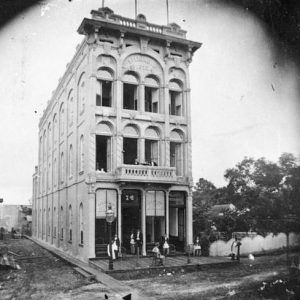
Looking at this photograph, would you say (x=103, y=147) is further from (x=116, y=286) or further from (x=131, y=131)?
(x=116, y=286)

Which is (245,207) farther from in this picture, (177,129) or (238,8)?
(238,8)

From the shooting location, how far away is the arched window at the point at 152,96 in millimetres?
27131

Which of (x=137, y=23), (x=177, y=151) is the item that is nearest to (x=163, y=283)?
(x=177, y=151)

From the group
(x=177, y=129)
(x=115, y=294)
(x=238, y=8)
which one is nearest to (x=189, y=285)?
(x=115, y=294)

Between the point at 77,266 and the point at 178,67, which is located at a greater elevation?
the point at 178,67

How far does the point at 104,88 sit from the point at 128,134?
3312 millimetres

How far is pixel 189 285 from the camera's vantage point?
1625cm

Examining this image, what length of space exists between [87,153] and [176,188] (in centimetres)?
635

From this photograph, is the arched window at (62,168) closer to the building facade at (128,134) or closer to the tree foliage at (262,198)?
the building facade at (128,134)

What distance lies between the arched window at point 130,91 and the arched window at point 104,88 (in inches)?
41.6

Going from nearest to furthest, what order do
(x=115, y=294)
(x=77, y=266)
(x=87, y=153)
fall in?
(x=115, y=294), (x=77, y=266), (x=87, y=153)

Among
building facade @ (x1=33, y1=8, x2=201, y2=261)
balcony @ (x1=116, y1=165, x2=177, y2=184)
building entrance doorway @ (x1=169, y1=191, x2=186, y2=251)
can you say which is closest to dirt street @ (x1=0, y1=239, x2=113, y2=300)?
building facade @ (x1=33, y1=8, x2=201, y2=261)

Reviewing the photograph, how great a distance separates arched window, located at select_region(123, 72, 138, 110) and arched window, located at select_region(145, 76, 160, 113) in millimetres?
999

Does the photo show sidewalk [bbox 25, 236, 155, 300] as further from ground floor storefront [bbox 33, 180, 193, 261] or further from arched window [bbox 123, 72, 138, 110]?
arched window [bbox 123, 72, 138, 110]
